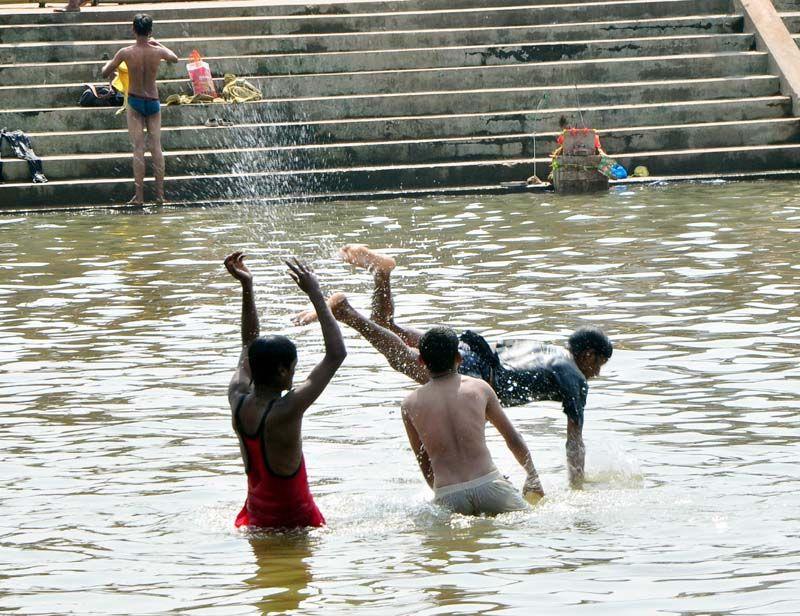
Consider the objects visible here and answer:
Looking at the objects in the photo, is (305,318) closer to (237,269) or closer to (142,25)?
(237,269)

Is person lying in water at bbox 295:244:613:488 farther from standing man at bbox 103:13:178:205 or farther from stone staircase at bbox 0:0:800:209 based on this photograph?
stone staircase at bbox 0:0:800:209

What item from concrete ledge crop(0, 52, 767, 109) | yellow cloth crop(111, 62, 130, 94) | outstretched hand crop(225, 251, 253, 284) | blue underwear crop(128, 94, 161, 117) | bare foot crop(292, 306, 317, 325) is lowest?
bare foot crop(292, 306, 317, 325)

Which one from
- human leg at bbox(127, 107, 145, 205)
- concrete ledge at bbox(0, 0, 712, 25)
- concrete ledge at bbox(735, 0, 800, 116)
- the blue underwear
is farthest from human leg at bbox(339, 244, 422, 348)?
concrete ledge at bbox(0, 0, 712, 25)

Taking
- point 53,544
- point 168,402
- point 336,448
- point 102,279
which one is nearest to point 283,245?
point 102,279

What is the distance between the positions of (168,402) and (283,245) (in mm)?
5490

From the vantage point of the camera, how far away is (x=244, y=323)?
20.2 feet

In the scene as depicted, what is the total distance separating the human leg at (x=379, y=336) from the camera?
6949 mm

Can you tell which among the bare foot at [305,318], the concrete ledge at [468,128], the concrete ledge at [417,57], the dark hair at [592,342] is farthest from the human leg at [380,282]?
the concrete ledge at [417,57]

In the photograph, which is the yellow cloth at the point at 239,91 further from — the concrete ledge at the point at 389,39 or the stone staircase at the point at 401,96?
the concrete ledge at the point at 389,39

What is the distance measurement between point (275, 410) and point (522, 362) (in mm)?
1489

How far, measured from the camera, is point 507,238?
45.1ft

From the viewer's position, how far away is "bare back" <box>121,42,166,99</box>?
53.4ft

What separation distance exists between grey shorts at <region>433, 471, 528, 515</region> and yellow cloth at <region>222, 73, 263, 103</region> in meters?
12.2

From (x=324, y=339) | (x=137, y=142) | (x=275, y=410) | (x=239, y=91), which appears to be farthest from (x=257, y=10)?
(x=324, y=339)
